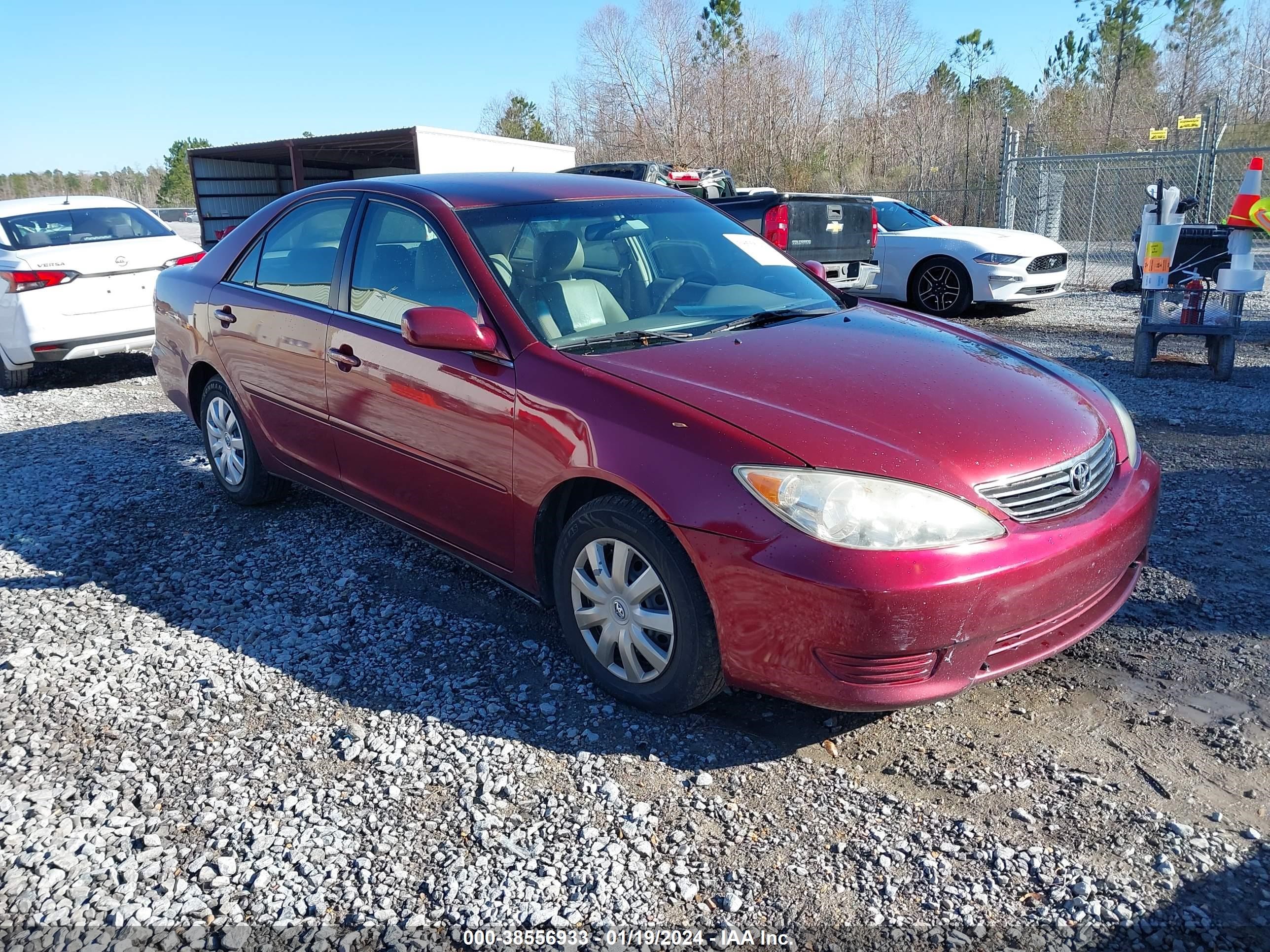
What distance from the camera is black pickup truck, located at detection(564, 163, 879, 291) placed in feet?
34.2

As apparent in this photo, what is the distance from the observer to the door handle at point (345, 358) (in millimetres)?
3922

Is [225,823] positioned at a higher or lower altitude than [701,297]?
lower

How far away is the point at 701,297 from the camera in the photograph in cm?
382

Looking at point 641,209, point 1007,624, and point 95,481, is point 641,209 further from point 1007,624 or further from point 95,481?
point 95,481

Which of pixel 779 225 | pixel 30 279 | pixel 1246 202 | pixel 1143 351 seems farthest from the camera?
pixel 779 225

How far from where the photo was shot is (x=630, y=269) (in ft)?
12.5

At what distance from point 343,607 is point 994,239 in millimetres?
9645

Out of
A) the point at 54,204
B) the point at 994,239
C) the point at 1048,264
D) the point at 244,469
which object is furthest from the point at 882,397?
the point at 1048,264

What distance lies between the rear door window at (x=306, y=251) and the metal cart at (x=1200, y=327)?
249 inches

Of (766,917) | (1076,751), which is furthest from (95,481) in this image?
(1076,751)

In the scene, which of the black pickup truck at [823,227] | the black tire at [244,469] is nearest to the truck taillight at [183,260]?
the black pickup truck at [823,227]

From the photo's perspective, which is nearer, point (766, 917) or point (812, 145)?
point (766, 917)

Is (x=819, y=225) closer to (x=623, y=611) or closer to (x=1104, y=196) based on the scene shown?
(x=623, y=611)

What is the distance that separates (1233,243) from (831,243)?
14.3 ft
